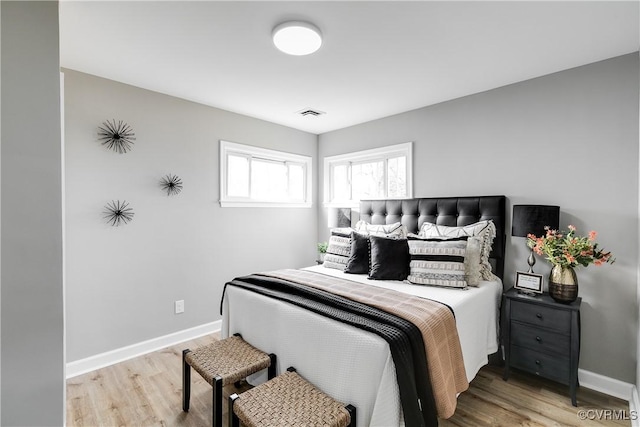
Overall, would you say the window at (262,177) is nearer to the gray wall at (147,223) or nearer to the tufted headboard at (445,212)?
the gray wall at (147,223)

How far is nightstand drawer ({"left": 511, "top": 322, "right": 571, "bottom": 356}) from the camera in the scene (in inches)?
85.6

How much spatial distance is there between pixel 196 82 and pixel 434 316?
2677 millimetres

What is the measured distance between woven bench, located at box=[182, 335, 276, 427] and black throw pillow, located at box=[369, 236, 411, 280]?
44.9 inches

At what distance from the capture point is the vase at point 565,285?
7.21ft

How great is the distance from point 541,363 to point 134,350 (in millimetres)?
3406

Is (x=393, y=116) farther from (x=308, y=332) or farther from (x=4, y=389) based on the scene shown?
(x=4, y=389)

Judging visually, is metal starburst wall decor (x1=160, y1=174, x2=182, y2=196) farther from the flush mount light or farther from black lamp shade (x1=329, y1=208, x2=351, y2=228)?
black lamp shade (x1=329, y1=208, x2=351, y2=228)

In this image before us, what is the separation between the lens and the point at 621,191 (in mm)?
2232

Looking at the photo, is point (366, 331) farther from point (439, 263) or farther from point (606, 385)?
point (606, 385)

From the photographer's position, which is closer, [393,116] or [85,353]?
[85,353]

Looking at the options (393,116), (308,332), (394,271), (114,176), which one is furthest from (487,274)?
(114,176)

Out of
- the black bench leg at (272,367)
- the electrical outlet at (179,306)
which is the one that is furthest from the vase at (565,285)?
the electrical outlet at (179,306)

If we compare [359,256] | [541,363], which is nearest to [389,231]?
[359,256]

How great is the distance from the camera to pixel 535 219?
239cm
